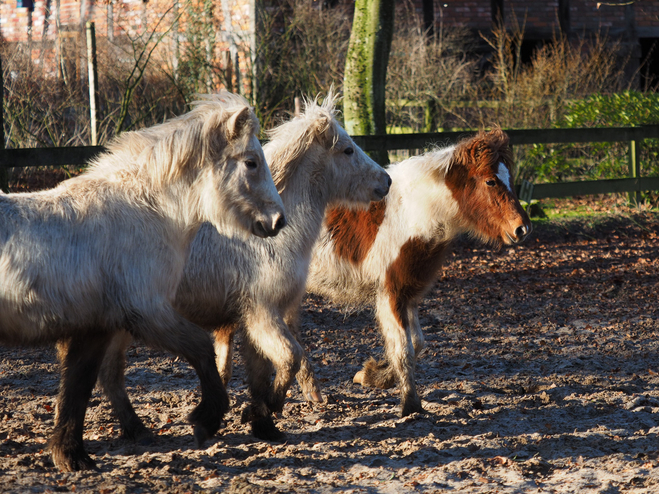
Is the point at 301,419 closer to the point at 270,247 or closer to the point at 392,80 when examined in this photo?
the point at 270,247

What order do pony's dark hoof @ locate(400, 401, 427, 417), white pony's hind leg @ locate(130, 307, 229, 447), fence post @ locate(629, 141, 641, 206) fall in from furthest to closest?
fence post @ locate(629, 141, 641, 206) < pony's dark hoof @ locate(400, 401, 427, 417) < white pony's hind leg @ locate(130, 307, 229, 447)

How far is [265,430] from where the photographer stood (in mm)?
4258

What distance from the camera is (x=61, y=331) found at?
3.39 metres

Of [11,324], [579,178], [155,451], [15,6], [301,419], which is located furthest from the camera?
[15,6]

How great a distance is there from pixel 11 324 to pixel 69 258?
390 mm

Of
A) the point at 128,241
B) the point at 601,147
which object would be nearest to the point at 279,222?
the point at 128,241

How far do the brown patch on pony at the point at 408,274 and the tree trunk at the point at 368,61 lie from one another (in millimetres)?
4567

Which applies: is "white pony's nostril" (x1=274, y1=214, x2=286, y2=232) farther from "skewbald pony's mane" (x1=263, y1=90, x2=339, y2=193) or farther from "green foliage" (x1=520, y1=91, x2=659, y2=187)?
"green foliage" (x1=520, y1=91, x2=659, y2=187)

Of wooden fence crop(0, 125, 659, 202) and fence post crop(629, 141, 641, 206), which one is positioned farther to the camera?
fence post crop(629, 141, 641, 206)

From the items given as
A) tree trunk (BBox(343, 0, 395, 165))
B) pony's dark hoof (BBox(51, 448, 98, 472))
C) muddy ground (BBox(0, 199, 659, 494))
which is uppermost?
tree trunk (BBox(343, 0, 395, 165))

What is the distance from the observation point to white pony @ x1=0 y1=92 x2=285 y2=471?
3326 mm

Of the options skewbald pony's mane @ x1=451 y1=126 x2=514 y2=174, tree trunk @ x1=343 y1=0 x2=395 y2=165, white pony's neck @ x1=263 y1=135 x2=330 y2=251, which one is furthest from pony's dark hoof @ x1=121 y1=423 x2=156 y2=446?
tree trunk @ x1=343 y1=0 x2=395 y2=165

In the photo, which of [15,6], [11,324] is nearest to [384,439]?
[11,324]

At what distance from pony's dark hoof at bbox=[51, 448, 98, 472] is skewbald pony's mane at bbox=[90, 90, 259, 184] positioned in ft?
4.69
